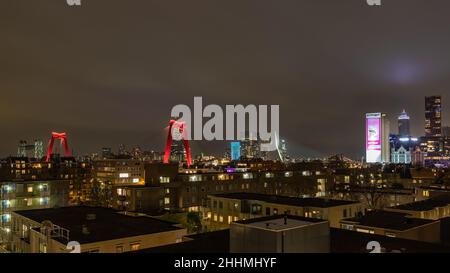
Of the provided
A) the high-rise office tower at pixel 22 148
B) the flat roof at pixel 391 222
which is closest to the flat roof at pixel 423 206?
the flat roof at pixel 391 222

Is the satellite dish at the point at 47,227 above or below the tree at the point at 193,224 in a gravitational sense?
above

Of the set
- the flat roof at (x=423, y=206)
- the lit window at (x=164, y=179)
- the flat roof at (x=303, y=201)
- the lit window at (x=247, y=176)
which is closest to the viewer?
the flat roof at (x=423, y=206)

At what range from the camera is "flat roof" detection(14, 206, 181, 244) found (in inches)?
613

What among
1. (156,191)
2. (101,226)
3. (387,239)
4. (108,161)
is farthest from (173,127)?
(387,239)

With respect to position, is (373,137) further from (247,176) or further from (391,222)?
(391,222)

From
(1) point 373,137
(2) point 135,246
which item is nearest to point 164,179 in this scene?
(2) point 135,246

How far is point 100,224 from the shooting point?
704 inches

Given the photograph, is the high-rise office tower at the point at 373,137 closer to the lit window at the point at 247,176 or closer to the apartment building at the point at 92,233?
the lit window at the point at 247,176

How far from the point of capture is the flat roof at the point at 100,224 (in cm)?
1558
